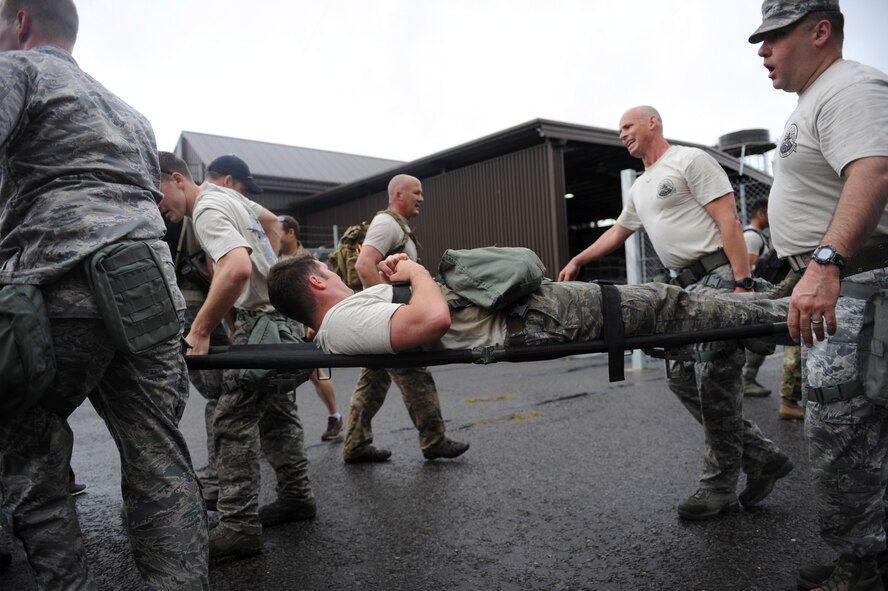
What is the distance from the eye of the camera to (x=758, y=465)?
3.13 m

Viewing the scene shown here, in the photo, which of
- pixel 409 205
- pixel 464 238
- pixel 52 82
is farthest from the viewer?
pixel 464 238

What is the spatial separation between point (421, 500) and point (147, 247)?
2.30 metres

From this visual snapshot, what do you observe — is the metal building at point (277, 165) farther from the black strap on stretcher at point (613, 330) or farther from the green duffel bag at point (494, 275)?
the black strap on stretcher at point (613, 330)

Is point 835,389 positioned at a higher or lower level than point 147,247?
lower

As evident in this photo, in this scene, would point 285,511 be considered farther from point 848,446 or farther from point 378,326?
point 848,446

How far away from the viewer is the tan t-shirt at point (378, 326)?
7.42 ft

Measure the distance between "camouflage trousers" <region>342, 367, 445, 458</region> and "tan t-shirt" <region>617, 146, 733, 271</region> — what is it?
186 centimetres

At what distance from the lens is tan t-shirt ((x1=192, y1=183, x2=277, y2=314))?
2793 millimetres

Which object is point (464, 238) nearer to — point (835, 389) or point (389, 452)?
point (389, 452)

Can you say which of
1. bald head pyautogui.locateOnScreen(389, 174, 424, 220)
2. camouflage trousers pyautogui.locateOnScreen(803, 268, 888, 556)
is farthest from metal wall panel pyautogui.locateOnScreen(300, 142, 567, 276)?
camouflage trousers pyautogui.locateOnScreen(803, 268, 888, 556)

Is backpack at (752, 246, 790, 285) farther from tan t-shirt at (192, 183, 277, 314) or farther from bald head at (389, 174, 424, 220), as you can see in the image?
tan t-shirt at (192, 183, 277, 314)

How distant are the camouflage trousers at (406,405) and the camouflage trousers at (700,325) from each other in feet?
6.12

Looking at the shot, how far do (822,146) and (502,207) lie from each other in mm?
11032

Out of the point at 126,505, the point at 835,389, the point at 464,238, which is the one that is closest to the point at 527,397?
the point at 835,389
